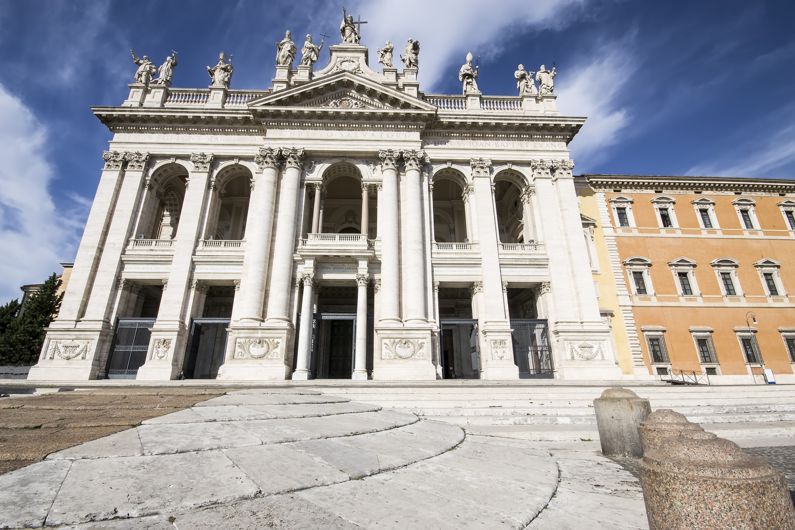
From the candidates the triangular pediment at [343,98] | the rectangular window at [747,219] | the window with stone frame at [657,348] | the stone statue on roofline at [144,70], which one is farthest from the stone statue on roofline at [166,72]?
the rectangular window at [747,219]

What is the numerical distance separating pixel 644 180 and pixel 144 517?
1233 inches

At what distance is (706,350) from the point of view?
22.1 m

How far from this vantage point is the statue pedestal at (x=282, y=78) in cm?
2062

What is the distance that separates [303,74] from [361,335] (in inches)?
618

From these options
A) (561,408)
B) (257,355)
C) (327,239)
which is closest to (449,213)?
(327,239)

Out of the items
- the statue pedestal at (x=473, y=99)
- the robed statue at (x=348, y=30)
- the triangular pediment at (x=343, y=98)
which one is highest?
the robed statue at (x=348, y=30)

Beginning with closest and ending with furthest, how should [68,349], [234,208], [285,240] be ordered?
[68,349] → [285,240] → [234,208]

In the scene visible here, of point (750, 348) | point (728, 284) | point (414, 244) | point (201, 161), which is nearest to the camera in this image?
point (414, 244)

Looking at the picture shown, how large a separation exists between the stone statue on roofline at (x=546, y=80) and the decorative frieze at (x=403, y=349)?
16.8 m

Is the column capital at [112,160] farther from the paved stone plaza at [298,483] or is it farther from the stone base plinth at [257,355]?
the paved stone plaza at [298,483]

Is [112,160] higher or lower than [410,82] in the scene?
lower

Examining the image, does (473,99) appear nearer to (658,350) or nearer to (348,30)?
(348,30)

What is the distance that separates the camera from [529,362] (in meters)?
17.3

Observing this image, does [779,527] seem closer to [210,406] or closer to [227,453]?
[227,453]
